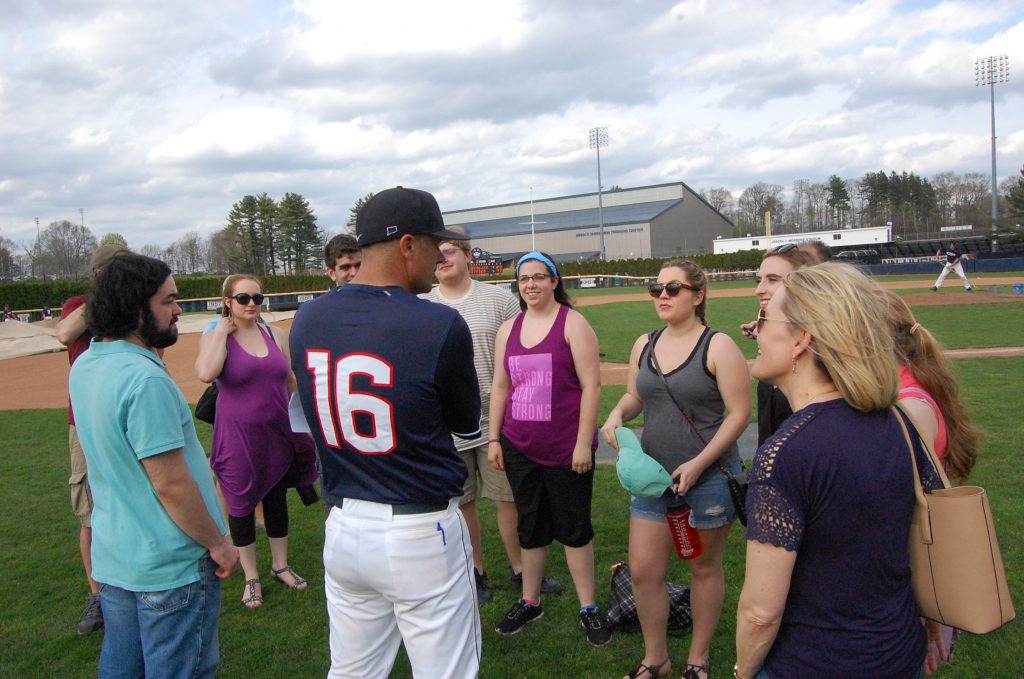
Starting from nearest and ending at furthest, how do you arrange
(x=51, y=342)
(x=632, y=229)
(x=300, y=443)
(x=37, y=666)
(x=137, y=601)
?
(x=137, y=601), (x=37, y=666), (x=300, y=443), (x=51, y=342), (x=632, y=229)

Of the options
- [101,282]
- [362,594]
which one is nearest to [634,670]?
[362,594]

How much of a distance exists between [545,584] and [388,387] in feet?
9.64

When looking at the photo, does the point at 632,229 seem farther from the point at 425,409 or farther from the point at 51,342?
the point at 425,409

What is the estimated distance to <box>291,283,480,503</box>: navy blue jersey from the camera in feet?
7.31

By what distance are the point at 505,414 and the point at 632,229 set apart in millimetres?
76397

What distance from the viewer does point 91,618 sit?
14.4 ft

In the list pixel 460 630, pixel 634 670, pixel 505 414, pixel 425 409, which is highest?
pixel 425 409

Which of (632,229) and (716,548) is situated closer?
(716,548)

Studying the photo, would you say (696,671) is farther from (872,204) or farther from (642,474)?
(872,204)

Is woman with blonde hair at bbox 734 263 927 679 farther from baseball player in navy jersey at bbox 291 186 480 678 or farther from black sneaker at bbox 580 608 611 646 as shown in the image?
black sneaker at bbox 580 608 611 646

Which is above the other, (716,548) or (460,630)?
(460,630)

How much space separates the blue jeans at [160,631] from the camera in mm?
2488

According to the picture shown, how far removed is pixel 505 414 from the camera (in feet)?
13.8

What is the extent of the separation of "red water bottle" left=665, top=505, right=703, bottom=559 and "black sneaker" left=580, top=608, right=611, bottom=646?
38.6 inches
